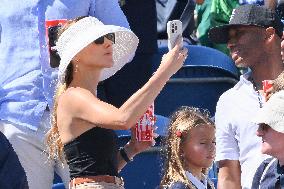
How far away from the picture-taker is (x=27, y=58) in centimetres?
544

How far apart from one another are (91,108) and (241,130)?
0.94 metres

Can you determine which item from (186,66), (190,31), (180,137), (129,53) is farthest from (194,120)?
(190,31)

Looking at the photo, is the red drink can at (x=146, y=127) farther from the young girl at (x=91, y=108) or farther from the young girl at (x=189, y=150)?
the young girl at (x=189, y=150)

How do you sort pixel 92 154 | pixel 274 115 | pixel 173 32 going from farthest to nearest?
1. pixel 173 32
2. pixel 92 154
3. pixel 274 115

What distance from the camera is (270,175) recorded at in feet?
14.9

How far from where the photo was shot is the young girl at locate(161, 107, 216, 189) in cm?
542

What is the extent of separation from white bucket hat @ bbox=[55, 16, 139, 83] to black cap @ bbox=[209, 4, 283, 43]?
0.66 m

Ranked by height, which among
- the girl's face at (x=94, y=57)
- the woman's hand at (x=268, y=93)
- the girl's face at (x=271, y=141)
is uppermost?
the girl's face at (x=94, y=57)

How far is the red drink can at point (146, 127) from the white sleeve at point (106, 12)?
0.83m

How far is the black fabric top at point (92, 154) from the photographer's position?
4.73 metres

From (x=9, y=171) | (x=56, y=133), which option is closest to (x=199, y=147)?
(x=56, y=133)

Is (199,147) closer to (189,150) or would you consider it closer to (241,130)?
(189,150)

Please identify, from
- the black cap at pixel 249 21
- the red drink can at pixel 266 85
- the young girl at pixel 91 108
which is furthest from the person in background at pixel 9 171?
the black cap at pixel 249 21

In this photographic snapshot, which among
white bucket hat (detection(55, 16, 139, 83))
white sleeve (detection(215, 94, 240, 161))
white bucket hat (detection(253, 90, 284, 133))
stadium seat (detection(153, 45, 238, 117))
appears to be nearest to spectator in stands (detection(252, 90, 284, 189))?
white bucket hat (detection(253, 90, 284, 133))
